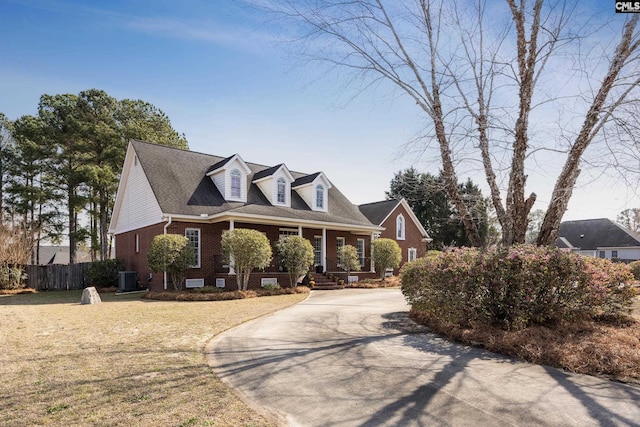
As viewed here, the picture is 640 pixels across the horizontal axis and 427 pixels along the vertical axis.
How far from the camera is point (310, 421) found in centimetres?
392

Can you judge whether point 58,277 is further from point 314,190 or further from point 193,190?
point 314,190

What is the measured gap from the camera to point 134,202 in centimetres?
2148

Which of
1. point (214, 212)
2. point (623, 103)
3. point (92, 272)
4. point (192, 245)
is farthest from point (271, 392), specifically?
point (92, 272)

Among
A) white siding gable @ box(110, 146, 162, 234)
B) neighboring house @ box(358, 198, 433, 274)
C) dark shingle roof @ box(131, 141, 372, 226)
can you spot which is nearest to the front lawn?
dark shingle roof @ box(131, 141, 372, 226)

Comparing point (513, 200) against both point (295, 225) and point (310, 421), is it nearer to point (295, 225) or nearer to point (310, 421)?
point (310, 421)

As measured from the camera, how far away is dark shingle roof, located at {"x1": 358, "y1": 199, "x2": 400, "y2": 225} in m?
29.8

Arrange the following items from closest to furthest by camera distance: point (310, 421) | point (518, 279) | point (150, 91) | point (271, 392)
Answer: point (310, 421), point (271, 392), point (518, 279), point (150, 91)

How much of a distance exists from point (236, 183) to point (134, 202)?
5.83 meters

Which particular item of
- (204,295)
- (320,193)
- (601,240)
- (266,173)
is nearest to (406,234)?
(320,193)

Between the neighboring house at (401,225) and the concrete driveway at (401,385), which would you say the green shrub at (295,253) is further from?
the neighboring house at (401,225)

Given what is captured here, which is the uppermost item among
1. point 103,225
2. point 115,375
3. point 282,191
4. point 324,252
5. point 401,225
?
point 282,191

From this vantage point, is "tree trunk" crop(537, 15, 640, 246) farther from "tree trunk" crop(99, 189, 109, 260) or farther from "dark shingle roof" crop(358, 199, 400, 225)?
"tree trunk" crop(99, 189, 109, 260)

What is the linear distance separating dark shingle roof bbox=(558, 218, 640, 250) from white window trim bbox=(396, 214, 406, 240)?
2264 centimetres

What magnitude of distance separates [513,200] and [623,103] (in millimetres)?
2614
